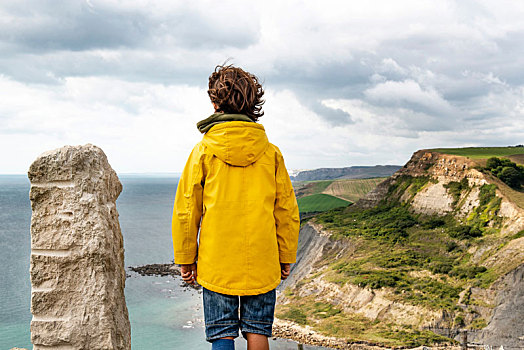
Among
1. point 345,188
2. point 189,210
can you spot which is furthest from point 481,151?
point 189,210

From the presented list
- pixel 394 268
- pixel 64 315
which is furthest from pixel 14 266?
pixel 64 315

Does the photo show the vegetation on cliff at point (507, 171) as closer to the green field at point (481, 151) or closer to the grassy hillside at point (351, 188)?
the green field at point (481, 151)

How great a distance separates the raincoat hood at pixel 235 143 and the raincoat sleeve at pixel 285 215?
319mm

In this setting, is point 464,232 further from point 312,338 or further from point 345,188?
point 345,188

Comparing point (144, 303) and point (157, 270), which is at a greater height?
point (157, 270)

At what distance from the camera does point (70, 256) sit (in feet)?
14.1

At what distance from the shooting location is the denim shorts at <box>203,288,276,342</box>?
11.7 feet

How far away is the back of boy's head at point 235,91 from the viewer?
3.62m

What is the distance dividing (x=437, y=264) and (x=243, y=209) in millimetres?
31447

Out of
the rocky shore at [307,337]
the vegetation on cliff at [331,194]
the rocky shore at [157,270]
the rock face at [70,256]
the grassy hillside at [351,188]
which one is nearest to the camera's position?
the rock face at [70,256]

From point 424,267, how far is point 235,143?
104 feet

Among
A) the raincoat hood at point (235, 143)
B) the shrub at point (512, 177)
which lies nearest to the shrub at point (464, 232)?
the shrub at point (512, 177)

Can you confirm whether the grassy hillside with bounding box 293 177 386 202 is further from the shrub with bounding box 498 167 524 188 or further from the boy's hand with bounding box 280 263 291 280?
the boy's hand with bounding box 280 263 291 280

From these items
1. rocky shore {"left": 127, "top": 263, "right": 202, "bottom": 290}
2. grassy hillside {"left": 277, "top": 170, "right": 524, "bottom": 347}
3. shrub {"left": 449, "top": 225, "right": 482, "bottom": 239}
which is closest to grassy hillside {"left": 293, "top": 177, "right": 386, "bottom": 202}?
rocky shore {"left": 127, "top": 263, "right": 202, "bottom": 290}
